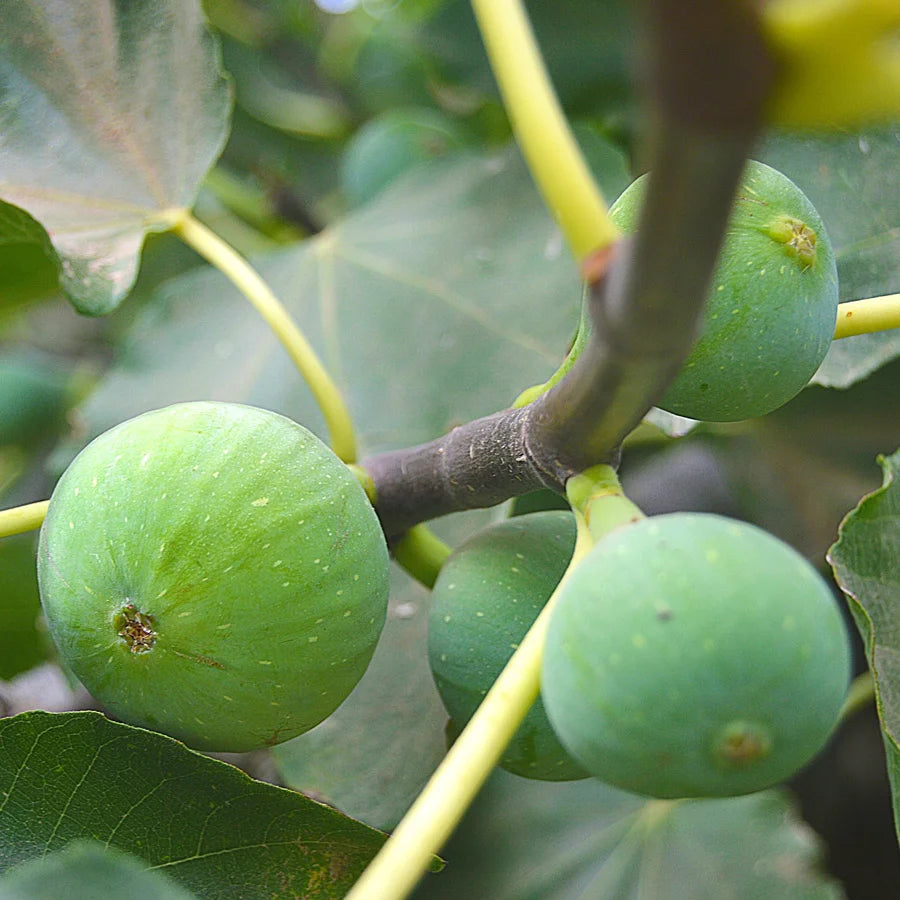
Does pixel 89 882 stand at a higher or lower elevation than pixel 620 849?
higher

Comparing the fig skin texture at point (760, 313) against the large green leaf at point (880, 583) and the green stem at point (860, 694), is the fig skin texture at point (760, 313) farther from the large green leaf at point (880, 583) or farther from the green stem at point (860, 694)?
the green stem at point (860, 694)

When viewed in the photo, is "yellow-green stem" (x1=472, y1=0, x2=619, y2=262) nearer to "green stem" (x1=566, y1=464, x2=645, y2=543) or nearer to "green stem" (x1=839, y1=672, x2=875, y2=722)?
"green stem" (x1=566, y1=464, x2=645, y2=543)

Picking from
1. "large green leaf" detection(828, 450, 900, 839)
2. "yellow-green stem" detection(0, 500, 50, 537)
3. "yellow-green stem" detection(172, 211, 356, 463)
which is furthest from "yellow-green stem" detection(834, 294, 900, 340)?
"yellow-green stem" detection(0, 500, 50, 537)

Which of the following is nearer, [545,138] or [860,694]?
[545,138]

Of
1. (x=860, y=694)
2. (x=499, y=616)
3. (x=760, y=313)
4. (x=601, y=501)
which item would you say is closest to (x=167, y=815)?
(x=499, y=616)

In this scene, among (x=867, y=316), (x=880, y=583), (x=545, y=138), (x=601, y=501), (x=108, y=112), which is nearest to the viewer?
(x=545, y=138)

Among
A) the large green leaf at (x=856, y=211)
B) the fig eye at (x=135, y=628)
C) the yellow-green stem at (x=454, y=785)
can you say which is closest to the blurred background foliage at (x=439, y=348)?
the large green leaf at (x=856, y=211)

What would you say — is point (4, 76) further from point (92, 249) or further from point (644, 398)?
point (644, 398)

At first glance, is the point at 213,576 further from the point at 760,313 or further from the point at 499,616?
the point at 760,313
